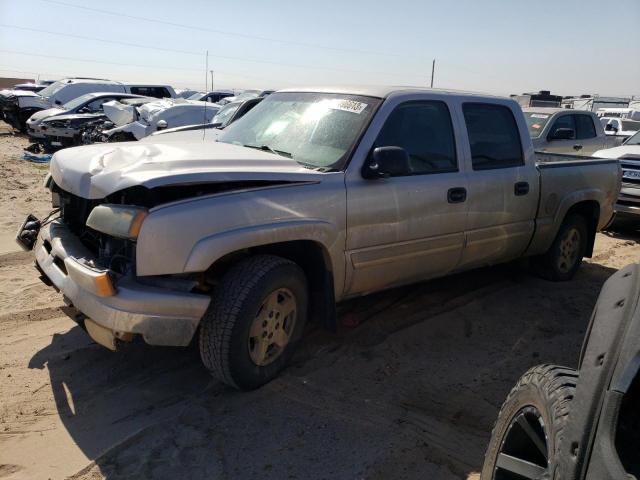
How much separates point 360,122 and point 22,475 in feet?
9.62

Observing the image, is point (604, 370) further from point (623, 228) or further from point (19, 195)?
point (19, 195)

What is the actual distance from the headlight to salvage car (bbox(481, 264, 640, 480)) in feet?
6.71

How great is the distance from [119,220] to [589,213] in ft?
17.0

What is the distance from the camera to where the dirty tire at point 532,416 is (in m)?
1.86

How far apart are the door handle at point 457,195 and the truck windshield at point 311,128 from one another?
36.7 inches

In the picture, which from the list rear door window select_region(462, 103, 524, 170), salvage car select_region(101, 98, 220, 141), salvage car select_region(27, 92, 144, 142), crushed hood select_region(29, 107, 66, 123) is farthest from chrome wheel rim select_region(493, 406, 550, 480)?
crushed hood select_region(29, 107, 66, 123)

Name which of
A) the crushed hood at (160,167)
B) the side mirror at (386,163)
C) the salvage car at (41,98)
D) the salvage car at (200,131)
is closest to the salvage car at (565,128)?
the salvage car at (200,131)

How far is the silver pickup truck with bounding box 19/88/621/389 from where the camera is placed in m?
3.06

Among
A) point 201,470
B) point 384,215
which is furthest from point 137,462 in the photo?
point 384,215

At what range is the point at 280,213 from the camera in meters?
3.39

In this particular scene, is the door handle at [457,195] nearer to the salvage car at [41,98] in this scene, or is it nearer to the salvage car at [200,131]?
the salvage car at [200,131]

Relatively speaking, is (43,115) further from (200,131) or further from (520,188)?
(520,188)

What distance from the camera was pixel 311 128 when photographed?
4.09 metres

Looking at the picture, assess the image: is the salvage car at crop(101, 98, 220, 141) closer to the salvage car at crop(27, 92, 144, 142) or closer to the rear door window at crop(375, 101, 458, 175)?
the salvage car at crop(27, 92, 144, 142)
